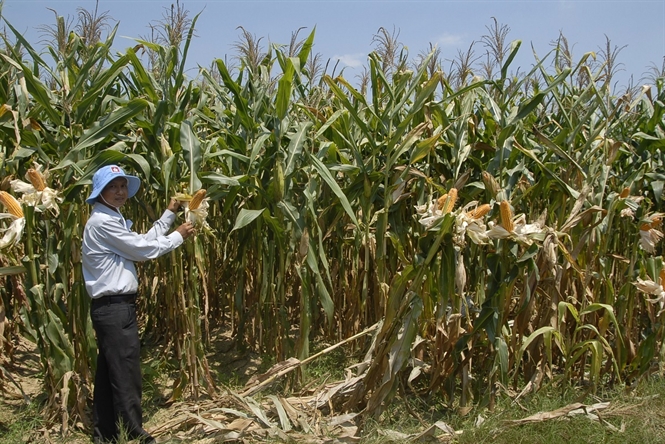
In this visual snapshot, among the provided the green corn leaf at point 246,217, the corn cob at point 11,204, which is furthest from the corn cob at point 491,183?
the corn cob at point 11,204

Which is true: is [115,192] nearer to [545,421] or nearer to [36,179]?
[36,179]

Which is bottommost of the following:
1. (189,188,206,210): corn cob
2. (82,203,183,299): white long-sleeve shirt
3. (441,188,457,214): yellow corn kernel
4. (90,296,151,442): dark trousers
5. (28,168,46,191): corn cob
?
(90,296,151,442): dark trousers

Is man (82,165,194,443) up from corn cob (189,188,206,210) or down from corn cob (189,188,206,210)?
down

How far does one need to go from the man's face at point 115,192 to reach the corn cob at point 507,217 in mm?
2119

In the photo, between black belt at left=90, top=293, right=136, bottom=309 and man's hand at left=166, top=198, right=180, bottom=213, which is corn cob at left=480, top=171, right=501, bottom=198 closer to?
man's hand at left=166, top=198, right=180, bottom=213

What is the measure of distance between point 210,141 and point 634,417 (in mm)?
3095

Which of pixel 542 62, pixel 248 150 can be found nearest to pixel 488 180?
pixel 542 62

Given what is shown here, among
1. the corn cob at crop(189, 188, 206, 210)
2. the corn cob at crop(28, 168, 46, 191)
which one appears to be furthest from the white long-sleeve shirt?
the corn cob at crop(28, 168, 46, 191)

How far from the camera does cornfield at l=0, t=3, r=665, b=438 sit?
11.5 ft

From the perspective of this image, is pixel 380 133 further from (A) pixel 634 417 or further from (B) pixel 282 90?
(A) pixel 634 417

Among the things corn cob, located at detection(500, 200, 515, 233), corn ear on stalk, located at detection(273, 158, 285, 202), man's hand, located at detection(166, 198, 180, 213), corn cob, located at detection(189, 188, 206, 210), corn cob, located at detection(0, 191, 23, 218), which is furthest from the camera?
corn ear on stalk, located at detection(273, 158, 285, 202)

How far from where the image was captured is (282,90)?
375 centimetres

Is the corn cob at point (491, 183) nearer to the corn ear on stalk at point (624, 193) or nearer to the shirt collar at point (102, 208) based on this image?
the corn ear on stalk at point (624, 193)

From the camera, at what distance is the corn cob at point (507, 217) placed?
10.4 feet
